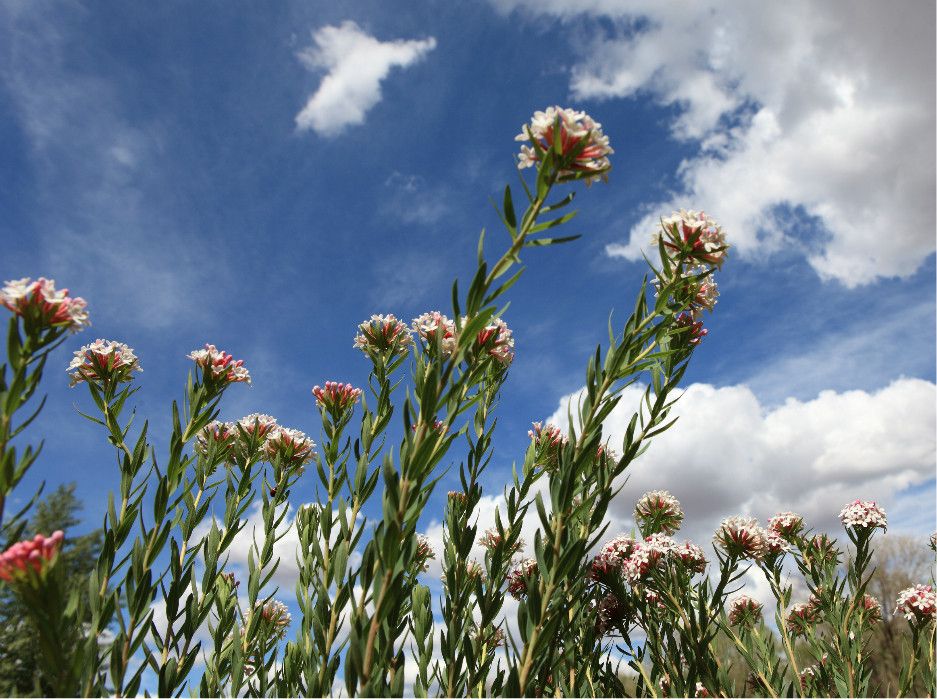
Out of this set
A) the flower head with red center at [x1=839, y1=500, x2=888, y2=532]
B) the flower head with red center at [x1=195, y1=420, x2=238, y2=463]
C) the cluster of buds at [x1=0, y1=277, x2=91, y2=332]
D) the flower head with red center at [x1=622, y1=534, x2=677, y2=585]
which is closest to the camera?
the cluster of buds at [x1=0, y1=277, x2=91, y2=332]

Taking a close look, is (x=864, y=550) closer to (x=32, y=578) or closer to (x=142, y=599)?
(x=142, y=599)

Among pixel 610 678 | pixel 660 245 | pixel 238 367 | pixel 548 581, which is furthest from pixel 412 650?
pixel 660 245

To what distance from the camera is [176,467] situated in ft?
6.47

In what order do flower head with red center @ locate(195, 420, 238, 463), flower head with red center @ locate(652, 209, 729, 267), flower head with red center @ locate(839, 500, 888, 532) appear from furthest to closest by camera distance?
flower head with red center @ locate(839, 500, 888, 532) → flower head with red center @ locate(195, 420, 238, 463) → flower head with red center @ locate(652, 209, 729, 267)

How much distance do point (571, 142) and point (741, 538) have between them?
2334 millimetres

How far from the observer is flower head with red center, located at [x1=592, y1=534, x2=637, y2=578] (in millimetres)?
2295

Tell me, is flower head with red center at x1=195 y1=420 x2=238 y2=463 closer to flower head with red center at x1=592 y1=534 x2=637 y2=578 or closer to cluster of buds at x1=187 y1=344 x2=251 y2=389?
cluster of buds at x1=187 y1=344 x2=251 y2=389

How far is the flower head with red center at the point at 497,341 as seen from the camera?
202 centimetres

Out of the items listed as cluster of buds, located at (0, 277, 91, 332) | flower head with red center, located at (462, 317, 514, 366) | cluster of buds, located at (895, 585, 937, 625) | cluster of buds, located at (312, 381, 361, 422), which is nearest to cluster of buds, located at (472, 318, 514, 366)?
flower head with red center, located at (462, 317, 514, 366)

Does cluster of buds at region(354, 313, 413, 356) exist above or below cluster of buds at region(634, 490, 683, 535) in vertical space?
above

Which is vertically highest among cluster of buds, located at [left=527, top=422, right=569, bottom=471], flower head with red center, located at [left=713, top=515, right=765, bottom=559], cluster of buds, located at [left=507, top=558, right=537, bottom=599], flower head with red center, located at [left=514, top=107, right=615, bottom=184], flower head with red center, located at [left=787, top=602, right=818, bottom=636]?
flower head with red center, located at [left=514, top=107, right=615, bottom=184]

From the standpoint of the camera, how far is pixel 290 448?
111 inches

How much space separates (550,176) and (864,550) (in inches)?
124

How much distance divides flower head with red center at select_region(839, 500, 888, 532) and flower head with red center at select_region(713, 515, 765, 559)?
0.97 m
